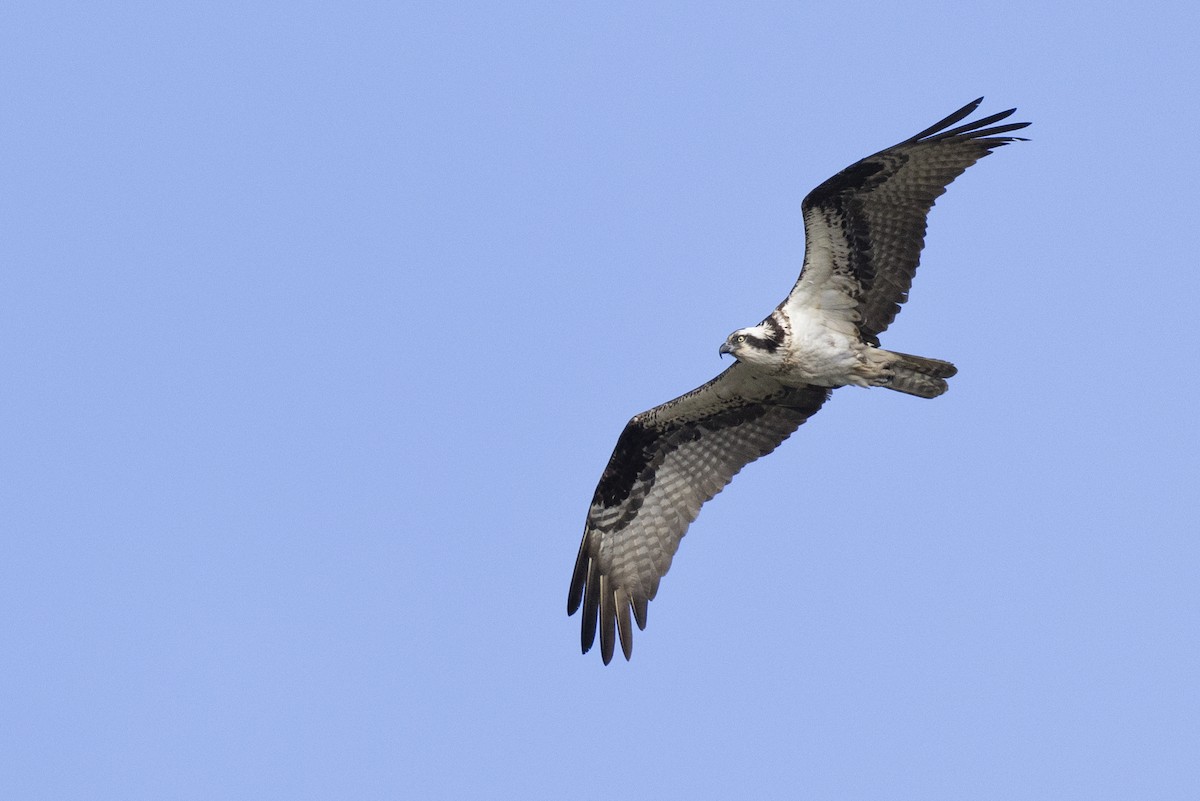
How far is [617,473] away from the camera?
618 inches

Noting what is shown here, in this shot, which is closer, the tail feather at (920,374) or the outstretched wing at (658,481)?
the tail feather at (920,374)

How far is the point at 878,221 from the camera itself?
1390cm

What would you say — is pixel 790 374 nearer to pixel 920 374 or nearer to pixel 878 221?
pixel 920 374

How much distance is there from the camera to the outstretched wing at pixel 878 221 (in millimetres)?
13695

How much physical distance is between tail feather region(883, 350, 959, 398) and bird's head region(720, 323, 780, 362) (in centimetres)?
101

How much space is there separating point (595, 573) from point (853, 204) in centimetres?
422

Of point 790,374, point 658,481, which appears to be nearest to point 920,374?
point 790,374

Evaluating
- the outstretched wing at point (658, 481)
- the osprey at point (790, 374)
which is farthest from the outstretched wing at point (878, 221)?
the outstretched wing at point (658, 481)

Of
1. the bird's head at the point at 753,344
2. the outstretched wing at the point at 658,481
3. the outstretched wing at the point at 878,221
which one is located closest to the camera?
the outstretched wing at the point at 878,221

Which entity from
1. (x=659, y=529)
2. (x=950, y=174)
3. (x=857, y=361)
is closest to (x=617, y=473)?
(x=659, y=529)

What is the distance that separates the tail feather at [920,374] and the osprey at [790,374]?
0.01 metres

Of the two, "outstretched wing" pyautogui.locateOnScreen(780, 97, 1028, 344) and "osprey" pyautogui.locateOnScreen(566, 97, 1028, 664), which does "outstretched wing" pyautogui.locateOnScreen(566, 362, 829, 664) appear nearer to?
"osprey" pyautogui.locateOnScreen(566, 97, 1028, 664)

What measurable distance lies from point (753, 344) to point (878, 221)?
147cm

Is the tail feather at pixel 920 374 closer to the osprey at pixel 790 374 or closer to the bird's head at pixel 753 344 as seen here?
the osprey at pixel 790 374
